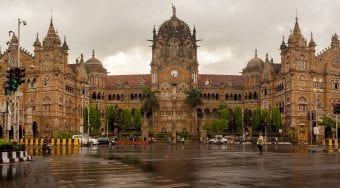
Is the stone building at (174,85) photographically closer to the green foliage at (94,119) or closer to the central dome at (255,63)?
the central dome at (255,63)

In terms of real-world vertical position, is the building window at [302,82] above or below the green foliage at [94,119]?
above

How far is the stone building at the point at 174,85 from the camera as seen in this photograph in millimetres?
89062

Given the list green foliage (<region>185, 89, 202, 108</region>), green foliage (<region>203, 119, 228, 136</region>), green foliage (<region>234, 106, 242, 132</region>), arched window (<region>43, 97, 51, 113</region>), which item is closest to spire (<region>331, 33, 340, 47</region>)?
green foliage (<region>234, 106, 242, 132</region>)

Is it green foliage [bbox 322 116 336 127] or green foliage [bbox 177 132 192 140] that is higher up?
green foliage [bbox 322 116 336 127]

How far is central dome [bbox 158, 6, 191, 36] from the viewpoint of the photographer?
392 ft

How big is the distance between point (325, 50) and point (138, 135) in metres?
41.4

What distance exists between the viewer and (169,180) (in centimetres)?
1752

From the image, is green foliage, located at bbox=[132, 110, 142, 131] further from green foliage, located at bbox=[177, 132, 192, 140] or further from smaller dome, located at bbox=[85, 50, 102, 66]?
smaller dome, located at bbox=[85, 50, 102, 66]

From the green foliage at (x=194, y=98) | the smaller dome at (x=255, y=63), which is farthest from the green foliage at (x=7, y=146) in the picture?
the smaller dome at (x=255, y=63)

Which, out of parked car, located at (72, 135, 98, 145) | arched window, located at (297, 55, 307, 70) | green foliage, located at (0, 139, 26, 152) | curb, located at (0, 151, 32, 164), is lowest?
parked car, located at (72, 135, 98, 145)

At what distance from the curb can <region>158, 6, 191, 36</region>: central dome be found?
302ft

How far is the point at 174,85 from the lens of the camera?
370ft

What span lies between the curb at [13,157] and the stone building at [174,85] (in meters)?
44.0

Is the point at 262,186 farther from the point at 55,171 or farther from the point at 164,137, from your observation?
the point at 164,137
